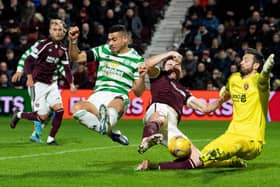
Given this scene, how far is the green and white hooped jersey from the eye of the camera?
12.1m

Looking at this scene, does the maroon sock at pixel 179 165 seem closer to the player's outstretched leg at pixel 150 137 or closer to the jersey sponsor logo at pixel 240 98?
the player's outstretched leg at pixel 150 137

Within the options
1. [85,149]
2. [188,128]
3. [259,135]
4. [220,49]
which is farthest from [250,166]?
[220,49]

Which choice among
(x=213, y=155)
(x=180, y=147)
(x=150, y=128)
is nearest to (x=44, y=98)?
(x=150, y=128)

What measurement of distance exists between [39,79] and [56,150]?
2276 mm

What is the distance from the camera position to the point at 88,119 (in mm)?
11250

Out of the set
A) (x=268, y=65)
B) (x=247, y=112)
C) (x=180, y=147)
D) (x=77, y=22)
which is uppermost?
(x=268, y=65)

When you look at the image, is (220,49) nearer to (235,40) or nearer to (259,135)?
(235,40)

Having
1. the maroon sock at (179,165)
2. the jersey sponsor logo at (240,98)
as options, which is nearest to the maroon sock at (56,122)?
the maroon sock at (179,165)

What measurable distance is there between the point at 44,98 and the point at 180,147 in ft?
18.2

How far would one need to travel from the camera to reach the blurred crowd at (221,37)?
2503 cm

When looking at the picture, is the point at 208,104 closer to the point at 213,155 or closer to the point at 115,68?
the point at 213,155

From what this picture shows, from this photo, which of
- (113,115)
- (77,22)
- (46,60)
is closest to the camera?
(113,115)

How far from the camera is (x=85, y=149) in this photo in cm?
1445

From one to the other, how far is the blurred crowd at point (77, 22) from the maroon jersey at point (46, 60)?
890 centimetres
